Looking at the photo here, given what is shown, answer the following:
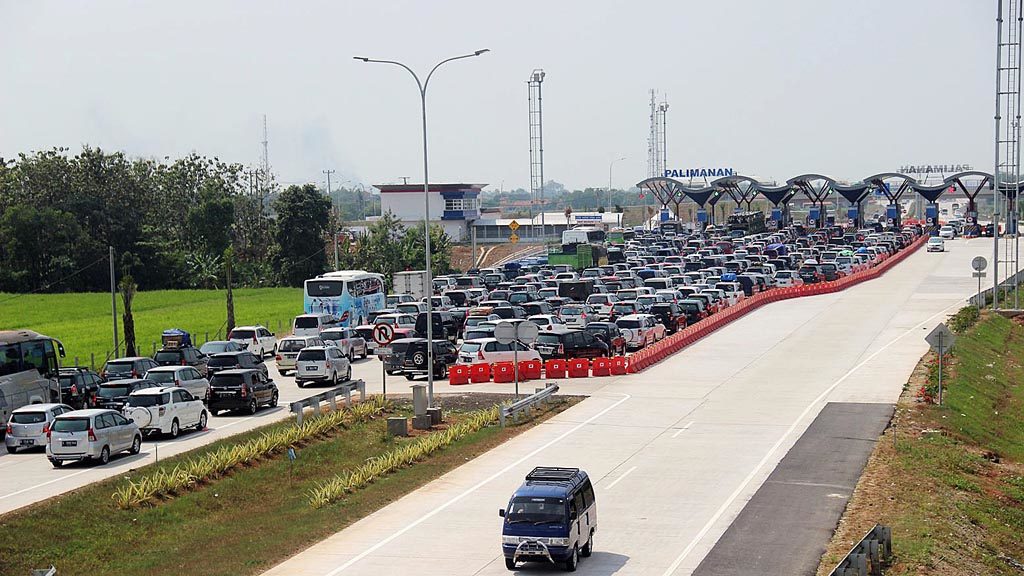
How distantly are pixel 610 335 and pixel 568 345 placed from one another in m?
3.15

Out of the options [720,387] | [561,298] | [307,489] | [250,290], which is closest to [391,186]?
[250,290]

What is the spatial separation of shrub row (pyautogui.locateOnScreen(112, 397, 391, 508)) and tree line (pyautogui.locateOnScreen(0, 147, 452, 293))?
215 ft

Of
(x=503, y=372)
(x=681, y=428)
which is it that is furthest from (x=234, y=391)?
(x=681, y=428)

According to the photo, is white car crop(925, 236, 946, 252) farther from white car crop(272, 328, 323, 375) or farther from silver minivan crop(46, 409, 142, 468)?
silver minivan crop(46, 409, 142, 468)

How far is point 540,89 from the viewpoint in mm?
111250

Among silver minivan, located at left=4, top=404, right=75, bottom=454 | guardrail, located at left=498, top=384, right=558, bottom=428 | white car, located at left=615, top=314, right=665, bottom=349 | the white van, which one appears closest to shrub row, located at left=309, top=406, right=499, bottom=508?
guardrail, located at left=498, top=384, right=558, bottom=428

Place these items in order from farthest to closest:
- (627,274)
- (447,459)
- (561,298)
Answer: (627,274)
(561,298)
(447,459)

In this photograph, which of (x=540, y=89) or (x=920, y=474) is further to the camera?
(x=540, y=89)

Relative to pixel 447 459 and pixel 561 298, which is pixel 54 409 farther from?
pixel 561 298

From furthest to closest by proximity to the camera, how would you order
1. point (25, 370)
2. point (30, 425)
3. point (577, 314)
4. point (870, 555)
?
point (577, 314), point (25, 370), point (30, 425), point (870, 555)

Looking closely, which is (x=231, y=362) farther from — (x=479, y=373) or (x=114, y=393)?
(x=479, y=373)

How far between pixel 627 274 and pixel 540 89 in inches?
1429

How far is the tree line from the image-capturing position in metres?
95.8

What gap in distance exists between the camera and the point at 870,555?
20.2 metres
